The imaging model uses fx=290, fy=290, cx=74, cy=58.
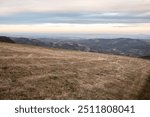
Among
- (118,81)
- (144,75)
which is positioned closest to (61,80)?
(118,81)

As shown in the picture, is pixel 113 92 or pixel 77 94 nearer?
→ pixel 77 94

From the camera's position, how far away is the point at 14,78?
32.1 meters

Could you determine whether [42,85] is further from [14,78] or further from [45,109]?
[45,109]

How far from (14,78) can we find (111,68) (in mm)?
19449

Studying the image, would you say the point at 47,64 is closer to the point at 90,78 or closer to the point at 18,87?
Result: the point at 90,78

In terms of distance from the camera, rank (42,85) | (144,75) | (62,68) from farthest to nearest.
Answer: (144,75) < (62,68) < (42,85)

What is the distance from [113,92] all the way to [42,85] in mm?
7720

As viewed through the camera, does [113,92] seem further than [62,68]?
No

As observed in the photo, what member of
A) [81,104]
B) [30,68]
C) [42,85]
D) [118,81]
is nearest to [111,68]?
[118,81]

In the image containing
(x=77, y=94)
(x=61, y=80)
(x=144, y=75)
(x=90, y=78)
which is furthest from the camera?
(x=144, y=75)

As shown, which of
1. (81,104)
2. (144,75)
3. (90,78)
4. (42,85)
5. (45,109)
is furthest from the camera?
(144,75)

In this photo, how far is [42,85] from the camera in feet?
101

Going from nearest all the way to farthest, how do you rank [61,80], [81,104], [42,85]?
[81,104] < [42,85] < [61,80]

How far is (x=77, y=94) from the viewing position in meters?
28.6
